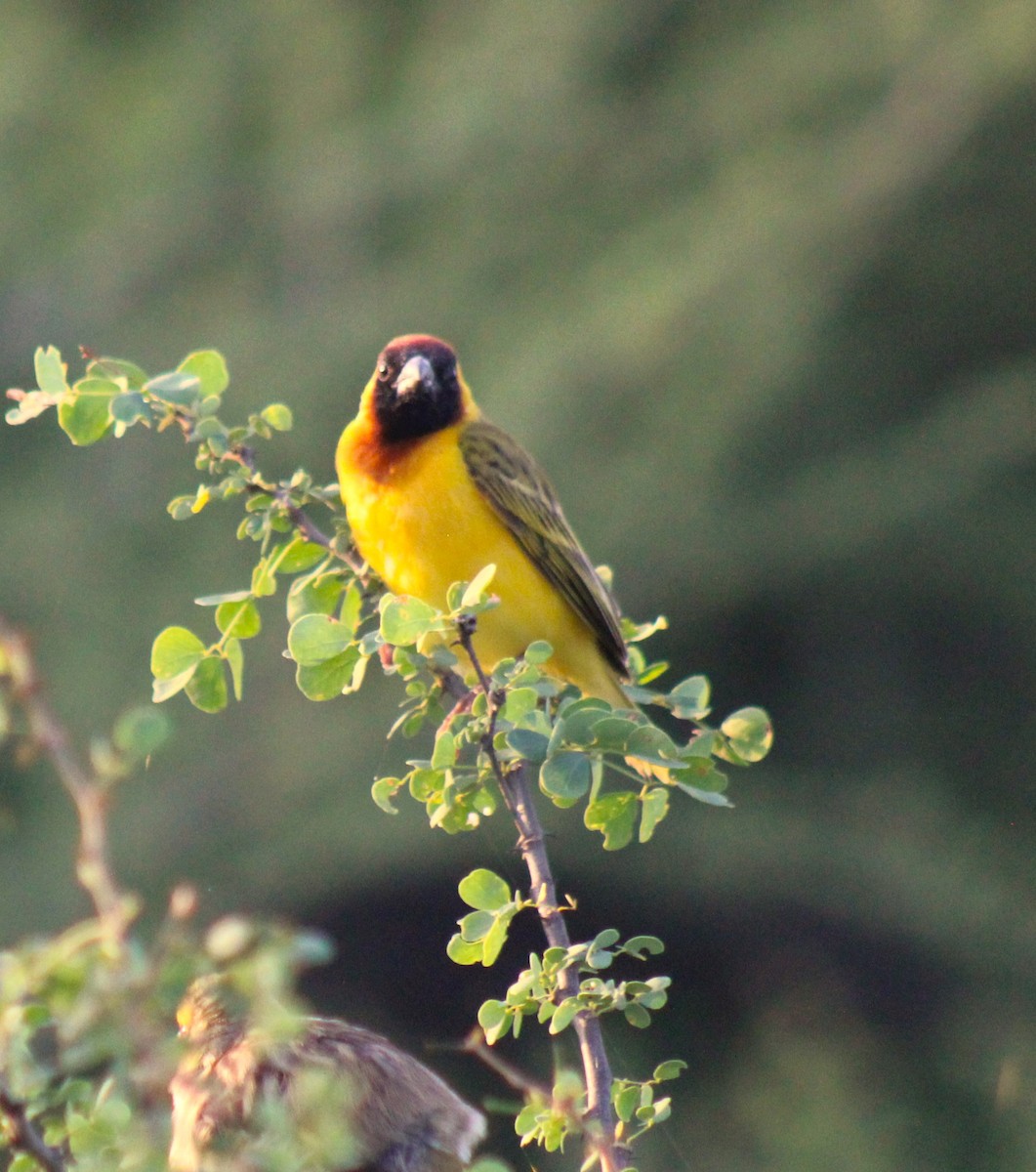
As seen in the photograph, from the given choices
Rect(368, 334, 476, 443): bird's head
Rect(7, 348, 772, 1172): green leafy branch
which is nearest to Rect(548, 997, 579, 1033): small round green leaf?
Rect(7, 348, 772, 1172): green leafy branch

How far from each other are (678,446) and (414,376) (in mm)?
2964

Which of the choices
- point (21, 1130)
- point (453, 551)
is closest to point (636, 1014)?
point (21, 1130)

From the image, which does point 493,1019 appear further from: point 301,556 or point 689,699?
point 301,556

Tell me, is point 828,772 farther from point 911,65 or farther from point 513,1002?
point 513,1002

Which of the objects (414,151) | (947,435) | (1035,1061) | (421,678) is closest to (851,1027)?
(1035,1061)

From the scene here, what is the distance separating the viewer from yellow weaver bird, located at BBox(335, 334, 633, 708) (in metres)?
2.34

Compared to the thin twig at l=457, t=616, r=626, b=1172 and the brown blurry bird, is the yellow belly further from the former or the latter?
the thin twig at l=457, t=616, r=626, b=1172

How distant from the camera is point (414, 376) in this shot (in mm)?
2492

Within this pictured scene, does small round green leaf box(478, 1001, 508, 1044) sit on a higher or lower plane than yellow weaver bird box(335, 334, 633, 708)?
lower

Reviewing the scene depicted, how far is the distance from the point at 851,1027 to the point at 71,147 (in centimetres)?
428

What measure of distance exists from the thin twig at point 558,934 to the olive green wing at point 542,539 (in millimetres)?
927

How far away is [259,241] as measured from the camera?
19.0 ft

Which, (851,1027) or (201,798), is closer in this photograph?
(201,798)

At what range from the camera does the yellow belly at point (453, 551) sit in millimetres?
2258
